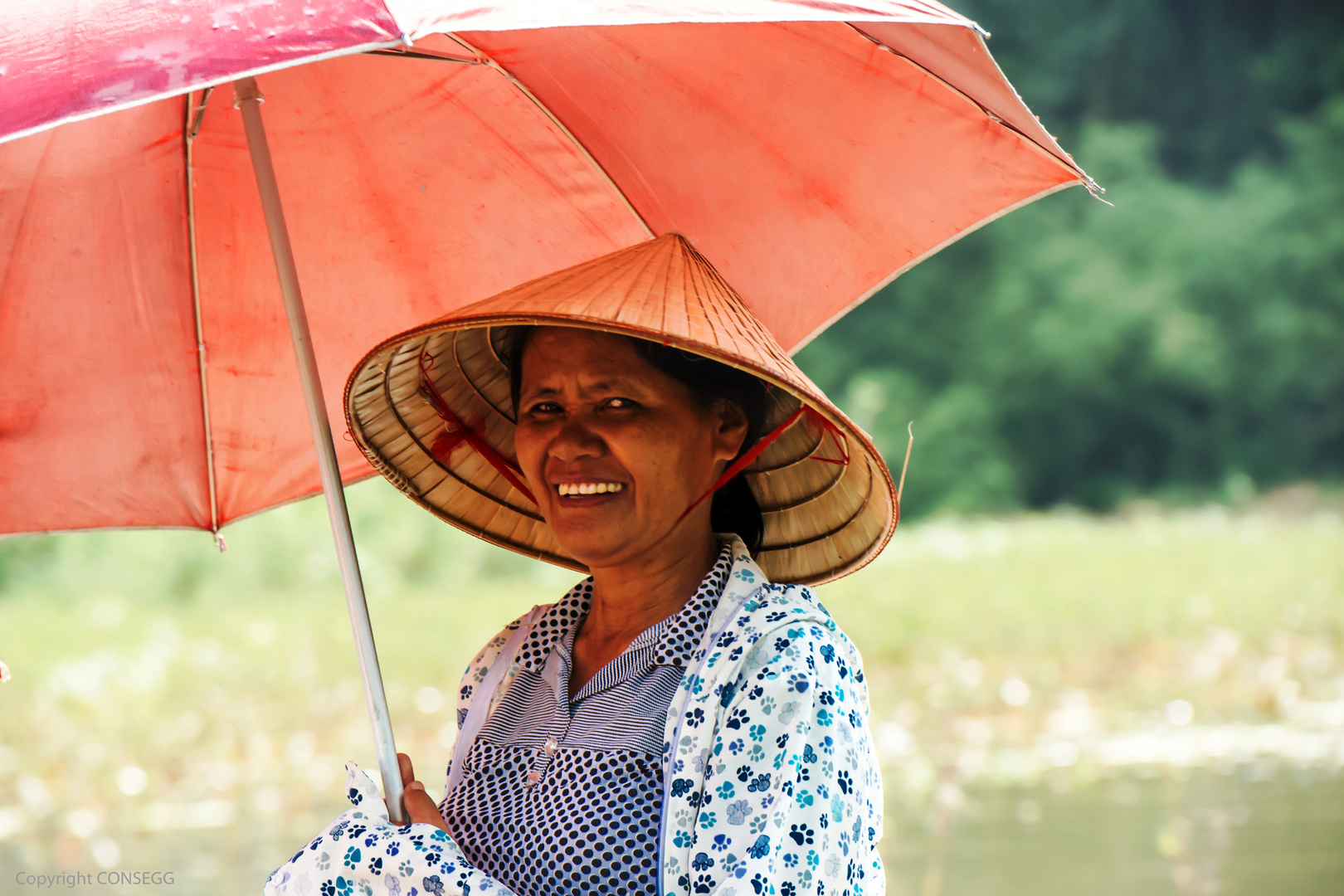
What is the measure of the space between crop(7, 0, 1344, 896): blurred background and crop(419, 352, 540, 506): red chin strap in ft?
8.54

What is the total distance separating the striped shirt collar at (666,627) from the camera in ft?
4.88

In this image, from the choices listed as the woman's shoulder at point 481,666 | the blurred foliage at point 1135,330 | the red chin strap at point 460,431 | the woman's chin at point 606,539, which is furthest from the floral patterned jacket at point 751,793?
the blurred foliage at point 1135,330

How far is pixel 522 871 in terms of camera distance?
1.41 meters

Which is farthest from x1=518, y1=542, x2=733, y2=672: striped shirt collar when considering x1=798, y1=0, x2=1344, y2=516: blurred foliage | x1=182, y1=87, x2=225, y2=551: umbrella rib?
x1=798, y1=0, x2=1344, y2=516: blurred foliage

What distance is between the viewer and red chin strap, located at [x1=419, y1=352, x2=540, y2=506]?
1.78 metres

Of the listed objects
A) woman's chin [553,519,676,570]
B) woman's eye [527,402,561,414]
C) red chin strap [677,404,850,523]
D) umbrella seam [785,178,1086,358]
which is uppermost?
umbrella seam [785,178,1086,358]

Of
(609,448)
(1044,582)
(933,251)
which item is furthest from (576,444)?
(1044,582)

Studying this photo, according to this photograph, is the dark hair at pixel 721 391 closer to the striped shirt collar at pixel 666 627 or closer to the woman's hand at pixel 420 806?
the striped shirt collar at pixel 666 627

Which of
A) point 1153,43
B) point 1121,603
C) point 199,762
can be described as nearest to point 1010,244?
point 1153,43

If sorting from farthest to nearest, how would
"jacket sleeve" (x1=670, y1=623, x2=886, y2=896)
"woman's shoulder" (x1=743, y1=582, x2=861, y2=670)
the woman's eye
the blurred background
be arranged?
the blurred background
the woman's eye
"woman's shoulder" (x1=743, y1=582, x2=861, y2=670)
"jacket sleeve" (x1=670, y1=623, x2=886, y2=896)

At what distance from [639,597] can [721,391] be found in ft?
0.86

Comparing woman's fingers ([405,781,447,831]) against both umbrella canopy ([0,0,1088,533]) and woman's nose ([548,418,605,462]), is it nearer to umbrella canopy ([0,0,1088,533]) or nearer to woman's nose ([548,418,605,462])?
woman's nose ([548,418,605,462])

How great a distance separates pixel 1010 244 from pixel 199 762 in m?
11.5

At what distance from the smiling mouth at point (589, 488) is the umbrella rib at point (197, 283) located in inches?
22.3
